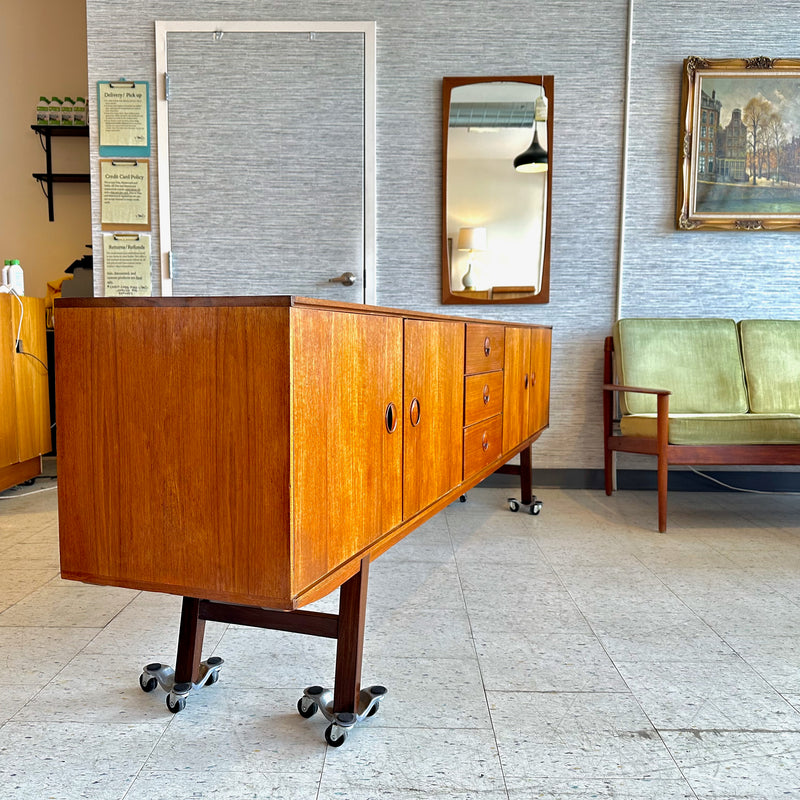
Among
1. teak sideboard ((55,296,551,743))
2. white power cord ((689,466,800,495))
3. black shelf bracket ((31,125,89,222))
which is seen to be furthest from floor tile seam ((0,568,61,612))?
black shelf bracket ((31,125,89,222))

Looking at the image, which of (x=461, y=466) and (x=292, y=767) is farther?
(x=461, y=466)

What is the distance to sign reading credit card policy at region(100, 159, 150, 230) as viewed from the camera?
3.50 metres

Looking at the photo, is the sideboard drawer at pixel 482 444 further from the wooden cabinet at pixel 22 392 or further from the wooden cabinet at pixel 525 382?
the wooden cabinet at pixel 22 392

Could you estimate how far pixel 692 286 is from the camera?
3.56 m

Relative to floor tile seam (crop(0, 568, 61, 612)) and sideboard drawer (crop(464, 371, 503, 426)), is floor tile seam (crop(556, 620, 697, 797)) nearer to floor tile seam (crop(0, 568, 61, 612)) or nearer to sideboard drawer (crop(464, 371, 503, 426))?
sideboard drawer (crop(464, 371, 503, 426))

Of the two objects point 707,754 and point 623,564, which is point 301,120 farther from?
point 707,754

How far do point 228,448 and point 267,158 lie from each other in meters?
2.70

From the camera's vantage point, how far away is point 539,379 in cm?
307

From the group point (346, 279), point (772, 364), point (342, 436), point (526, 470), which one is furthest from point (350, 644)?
point (772, 364)

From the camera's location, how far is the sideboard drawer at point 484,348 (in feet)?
6.45

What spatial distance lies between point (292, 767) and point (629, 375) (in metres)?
2.55

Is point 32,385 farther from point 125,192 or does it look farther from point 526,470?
point 526,470

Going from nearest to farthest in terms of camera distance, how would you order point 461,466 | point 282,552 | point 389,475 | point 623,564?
point 282,552
point 389,475
point 461,466
point 623,564

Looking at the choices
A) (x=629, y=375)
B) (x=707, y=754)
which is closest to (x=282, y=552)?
(x=707, y=754)
